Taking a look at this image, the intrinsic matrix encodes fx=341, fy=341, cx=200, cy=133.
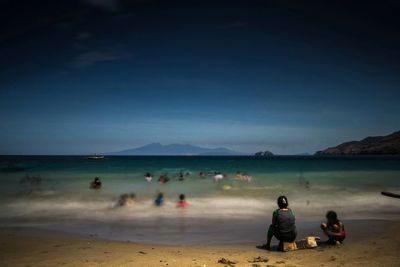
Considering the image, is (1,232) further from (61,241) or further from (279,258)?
(279,258)

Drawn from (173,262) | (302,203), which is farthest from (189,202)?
(173,262)

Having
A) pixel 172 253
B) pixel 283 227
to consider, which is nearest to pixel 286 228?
pixel 283 227

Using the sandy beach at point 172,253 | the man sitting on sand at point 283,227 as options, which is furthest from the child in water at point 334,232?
the man sitting on sand at point 283,227

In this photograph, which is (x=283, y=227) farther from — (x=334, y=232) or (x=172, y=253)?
(x=172, y=253)

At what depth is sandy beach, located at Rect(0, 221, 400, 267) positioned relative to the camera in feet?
25.9

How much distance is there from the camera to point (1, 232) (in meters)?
11.7

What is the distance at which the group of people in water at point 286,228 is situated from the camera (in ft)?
29.7

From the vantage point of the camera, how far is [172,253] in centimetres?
884

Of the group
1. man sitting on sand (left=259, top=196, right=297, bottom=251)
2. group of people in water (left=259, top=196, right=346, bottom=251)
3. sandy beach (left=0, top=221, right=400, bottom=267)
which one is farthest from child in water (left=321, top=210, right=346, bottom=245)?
man sitting on sand (left=259, top=196, right=297, bottom=251)

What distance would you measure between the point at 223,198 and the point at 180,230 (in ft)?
31.7

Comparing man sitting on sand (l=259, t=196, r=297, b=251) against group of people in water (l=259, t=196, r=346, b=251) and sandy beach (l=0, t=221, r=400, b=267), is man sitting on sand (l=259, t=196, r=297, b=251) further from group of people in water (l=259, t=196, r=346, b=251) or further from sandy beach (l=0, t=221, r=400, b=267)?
sandy beach (l=0, t=221, r=400, b=267)

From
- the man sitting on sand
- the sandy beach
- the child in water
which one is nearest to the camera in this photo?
the sandy beach

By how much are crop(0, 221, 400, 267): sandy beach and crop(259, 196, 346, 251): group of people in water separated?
1.06ft

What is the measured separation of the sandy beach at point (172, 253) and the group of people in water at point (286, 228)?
0.32 metres
